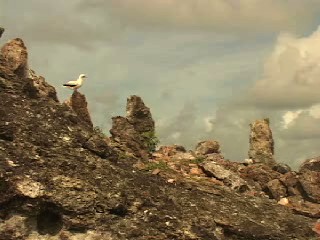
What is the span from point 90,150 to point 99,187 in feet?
6.81

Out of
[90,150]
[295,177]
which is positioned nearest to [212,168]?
[295,177]

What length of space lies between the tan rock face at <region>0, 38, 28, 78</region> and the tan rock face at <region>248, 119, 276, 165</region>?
34.0 metres

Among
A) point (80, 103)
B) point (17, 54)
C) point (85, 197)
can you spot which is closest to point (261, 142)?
point (80, 103)

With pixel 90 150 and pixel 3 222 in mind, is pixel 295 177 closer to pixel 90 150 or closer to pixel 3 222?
pixel 90 150

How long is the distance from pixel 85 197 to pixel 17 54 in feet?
84.7

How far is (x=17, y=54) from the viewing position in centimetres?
3856

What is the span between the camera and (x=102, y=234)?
1527 centimetres

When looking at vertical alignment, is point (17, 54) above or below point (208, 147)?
below

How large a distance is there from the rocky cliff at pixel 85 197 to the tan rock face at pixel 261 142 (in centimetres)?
4426

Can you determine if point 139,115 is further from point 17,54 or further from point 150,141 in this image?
point 17,54

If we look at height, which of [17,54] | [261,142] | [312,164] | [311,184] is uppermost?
[261,142]

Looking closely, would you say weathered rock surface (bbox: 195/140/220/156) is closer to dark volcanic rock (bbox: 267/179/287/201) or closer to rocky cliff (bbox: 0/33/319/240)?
dark volcanic rock (bbox: 267/179/287/201)

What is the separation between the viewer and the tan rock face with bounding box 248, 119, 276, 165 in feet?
209

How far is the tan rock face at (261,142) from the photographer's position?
63.8 meters
